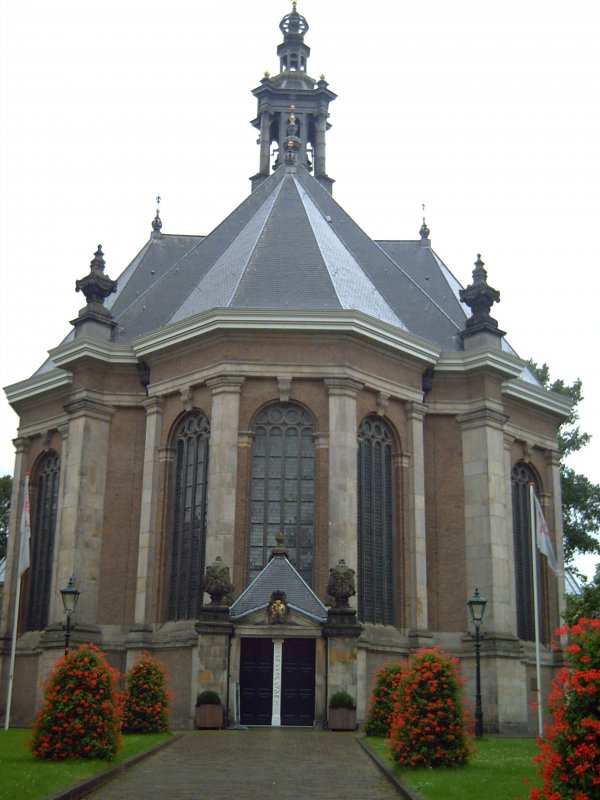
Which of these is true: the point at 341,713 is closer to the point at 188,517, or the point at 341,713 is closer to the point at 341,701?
the point at 341,701

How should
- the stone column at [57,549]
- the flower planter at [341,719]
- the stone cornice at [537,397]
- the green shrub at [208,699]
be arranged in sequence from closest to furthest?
the flower planter at [341,719] → the green shrub at [208,699] → the stone column at [57,549] → the stone cornice at [537,397]

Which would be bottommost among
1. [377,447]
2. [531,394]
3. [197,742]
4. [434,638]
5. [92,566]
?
[197,742]

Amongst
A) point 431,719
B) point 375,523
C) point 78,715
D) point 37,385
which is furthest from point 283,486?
point 431,719

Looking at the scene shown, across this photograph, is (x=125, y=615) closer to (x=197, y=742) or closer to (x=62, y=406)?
(x=62, y=406)

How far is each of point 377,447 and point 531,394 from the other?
839cm

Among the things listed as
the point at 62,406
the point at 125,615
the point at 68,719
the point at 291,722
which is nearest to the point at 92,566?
the point at 125,615

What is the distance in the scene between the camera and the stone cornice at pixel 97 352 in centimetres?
3644

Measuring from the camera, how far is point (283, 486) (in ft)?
109

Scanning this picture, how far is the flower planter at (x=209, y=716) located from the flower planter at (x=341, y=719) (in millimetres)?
2989

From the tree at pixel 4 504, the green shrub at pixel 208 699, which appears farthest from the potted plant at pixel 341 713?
the tree at pixel 4 504

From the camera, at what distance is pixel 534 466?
40.2m

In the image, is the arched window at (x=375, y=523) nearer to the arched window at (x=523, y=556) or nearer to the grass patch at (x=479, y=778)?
the arched window at (x=523, y=556)

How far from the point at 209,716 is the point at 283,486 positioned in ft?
28.4

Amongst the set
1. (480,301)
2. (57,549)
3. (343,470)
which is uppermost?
(480,301)
